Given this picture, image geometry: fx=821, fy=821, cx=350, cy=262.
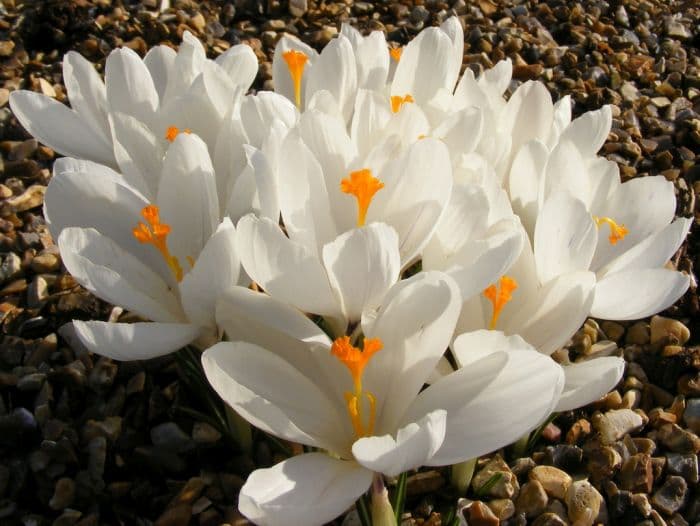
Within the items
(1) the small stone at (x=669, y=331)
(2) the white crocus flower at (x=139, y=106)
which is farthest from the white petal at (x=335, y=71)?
(1) the small stone at (x=669, y=331)

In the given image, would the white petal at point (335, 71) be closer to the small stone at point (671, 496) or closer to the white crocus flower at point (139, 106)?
the white crocus flower at point (139, 106)

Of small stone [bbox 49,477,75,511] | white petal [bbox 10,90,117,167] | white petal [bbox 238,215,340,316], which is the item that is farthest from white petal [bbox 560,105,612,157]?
small stone [bbox 49,477,75,511]

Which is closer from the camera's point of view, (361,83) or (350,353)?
(350,353)

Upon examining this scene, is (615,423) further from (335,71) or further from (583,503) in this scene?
(335,71)

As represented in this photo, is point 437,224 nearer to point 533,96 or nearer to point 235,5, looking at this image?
point 533,96

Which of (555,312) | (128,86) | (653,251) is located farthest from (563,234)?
(128,86)

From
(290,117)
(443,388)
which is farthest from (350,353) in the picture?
(290,117)

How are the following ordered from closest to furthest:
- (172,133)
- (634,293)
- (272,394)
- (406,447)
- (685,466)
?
(406,447), (272,394), (634,293), (172,133), (685,466)

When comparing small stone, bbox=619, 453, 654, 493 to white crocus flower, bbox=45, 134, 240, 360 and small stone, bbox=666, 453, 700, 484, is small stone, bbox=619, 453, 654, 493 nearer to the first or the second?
small stone, bbox=666, 453, 700, 484
